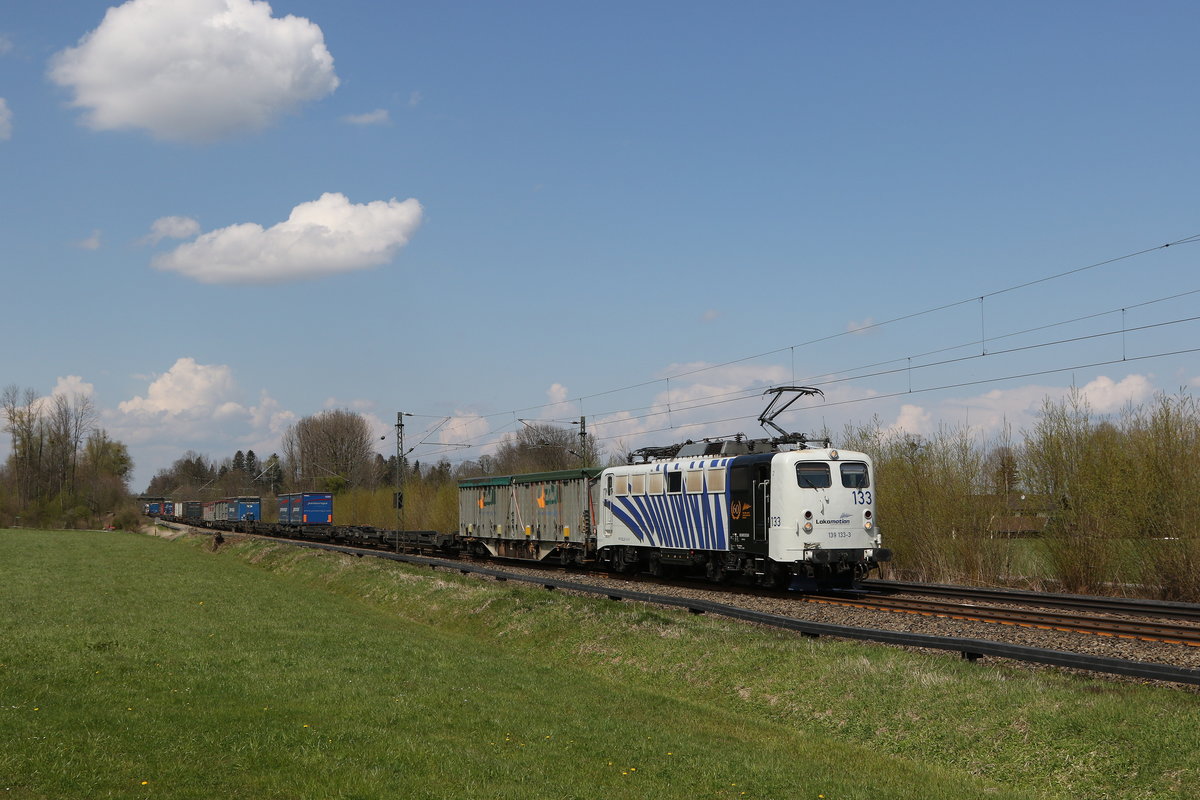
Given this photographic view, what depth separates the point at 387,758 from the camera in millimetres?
9609

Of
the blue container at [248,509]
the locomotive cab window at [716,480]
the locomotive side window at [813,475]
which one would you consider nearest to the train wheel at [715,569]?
the locomotive cab window at [716,480]

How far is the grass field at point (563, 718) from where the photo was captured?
29.8 feet

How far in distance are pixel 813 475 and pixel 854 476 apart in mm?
1300

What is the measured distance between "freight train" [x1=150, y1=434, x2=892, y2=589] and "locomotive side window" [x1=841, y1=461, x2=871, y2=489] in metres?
0.03

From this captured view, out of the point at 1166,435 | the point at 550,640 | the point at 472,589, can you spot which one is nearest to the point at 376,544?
the point at 472,589

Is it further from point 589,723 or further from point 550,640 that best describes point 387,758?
point 550,640

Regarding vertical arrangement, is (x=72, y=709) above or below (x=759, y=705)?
above

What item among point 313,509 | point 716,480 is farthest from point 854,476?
point 313,509

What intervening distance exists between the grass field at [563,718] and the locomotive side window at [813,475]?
5.05m

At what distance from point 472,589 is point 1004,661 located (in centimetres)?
1527

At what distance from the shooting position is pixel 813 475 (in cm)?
2270

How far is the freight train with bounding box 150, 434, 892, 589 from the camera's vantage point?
22.5 m

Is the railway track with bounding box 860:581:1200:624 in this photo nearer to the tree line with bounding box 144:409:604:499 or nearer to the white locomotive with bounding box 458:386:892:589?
the white locomotive with bounding box 458:386:892:589

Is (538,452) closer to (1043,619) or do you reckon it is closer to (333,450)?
(333,450)
